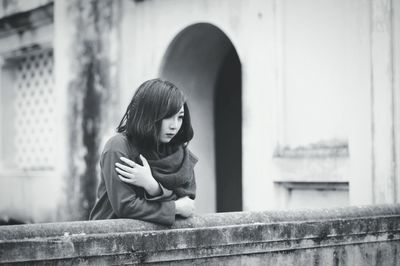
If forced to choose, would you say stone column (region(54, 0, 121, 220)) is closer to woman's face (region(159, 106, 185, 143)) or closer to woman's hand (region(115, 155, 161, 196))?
woman's face (region(159, 106, 185, 143))

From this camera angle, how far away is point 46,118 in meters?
10.6

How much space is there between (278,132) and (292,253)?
3.06 meters

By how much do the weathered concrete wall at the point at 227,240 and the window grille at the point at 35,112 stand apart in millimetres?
6900

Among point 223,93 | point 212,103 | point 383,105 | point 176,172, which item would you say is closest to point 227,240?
point 176,172

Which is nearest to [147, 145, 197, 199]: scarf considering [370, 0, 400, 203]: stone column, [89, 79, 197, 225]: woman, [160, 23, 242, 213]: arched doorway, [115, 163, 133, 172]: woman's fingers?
[89, 79, 197, 225]: woman

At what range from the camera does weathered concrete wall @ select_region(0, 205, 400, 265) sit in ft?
9.66

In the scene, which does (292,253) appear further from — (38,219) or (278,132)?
(38,219)

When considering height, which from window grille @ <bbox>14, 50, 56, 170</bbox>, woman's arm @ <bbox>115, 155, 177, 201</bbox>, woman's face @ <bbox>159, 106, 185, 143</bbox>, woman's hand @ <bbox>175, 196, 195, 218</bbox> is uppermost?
window grille @ <bbox>14, 50, 56, 170</bbox>

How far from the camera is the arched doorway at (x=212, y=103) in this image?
8000mm

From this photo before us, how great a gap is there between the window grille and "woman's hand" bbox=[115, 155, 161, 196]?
7.17 meters

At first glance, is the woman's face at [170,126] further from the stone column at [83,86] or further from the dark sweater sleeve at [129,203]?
the stone column at [83,86]

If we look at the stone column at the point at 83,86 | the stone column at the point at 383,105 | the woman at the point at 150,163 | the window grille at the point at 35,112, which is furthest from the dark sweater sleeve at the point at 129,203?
the window grille at the point at 35,112

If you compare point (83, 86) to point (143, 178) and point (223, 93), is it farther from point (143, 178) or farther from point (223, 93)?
point (143, 178)

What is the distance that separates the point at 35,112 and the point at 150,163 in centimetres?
758
